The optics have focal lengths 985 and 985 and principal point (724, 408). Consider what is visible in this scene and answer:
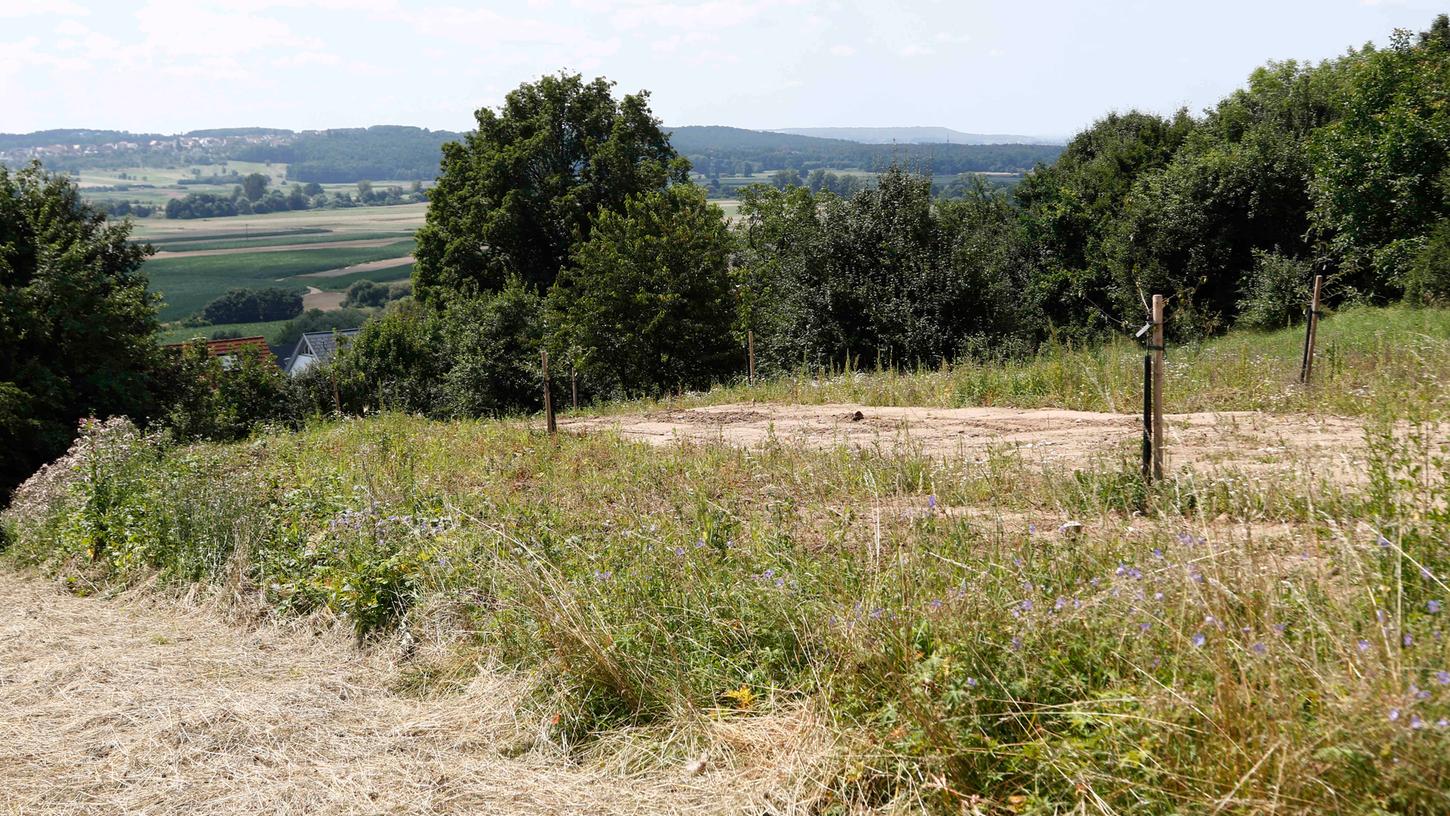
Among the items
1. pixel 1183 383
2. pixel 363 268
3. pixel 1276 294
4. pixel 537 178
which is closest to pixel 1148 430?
pixel 1183 383

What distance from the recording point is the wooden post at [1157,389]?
5.87m

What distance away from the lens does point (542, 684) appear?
460cm

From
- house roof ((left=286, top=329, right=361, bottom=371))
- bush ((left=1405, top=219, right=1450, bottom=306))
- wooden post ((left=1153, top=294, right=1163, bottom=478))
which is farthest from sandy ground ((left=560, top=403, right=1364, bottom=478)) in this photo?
house roof ((left=286, top=329, right=361, bottom=371))

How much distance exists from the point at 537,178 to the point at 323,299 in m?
62.4

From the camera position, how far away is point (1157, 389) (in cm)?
588

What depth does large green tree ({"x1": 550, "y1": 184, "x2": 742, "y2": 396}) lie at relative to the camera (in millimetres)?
28484

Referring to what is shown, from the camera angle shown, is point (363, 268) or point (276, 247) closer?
point (363, 268)

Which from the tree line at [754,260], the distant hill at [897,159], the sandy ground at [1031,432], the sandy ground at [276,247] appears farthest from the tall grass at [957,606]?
the sandy ground at [276,247]

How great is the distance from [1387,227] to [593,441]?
2789 cm

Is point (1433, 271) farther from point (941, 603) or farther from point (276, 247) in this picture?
point (276, 247)

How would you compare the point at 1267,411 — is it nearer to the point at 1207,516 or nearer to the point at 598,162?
the point at 1207,516

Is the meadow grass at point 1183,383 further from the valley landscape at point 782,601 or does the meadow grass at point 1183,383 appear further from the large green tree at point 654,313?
the large green tree at point 654,313

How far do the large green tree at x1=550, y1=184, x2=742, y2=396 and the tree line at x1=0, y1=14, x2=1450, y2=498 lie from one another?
0.08 meters

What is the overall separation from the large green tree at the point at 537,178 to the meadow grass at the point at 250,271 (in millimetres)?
55938
